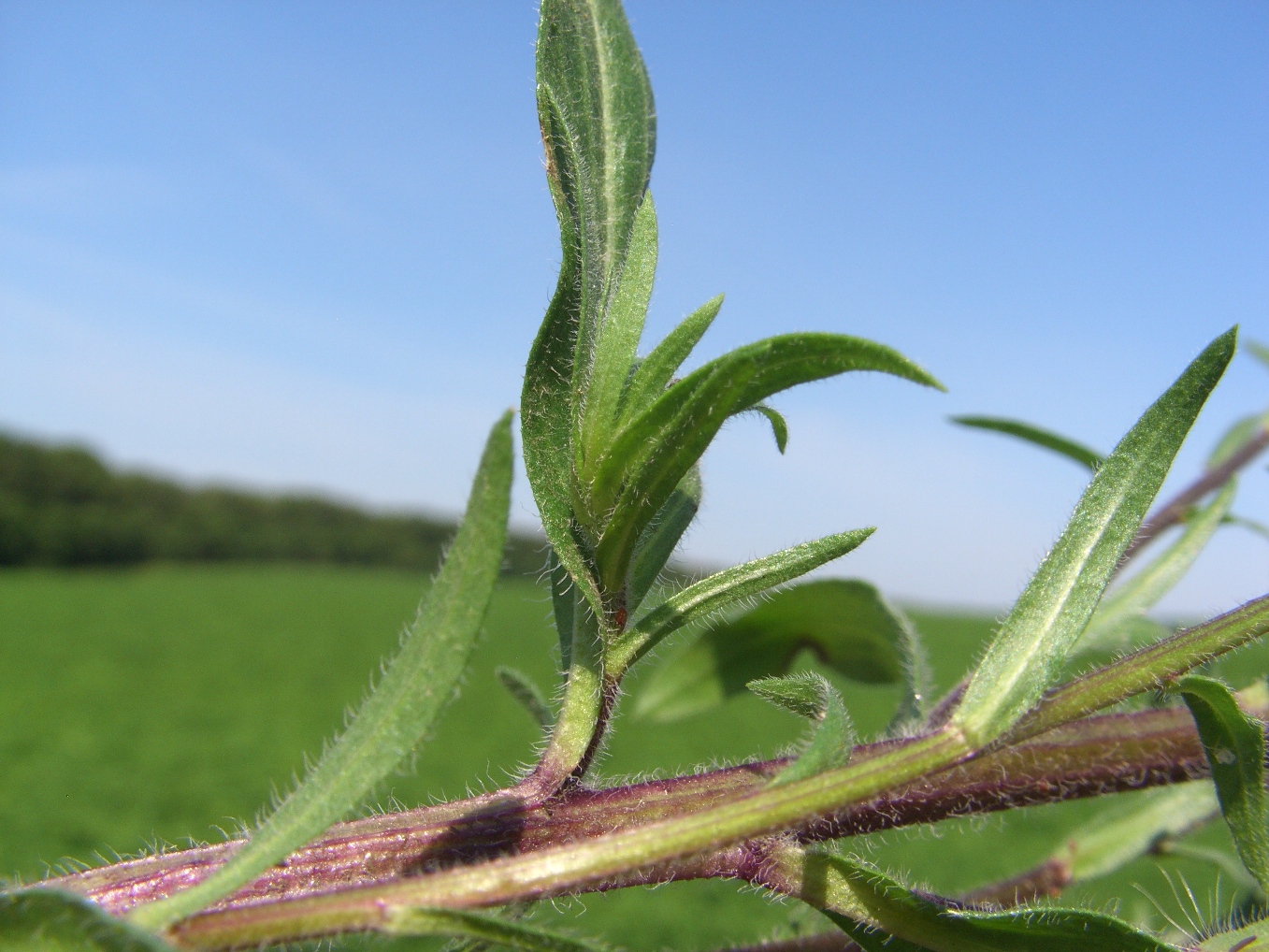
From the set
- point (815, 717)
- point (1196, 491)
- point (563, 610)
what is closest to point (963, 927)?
point (815, 717)

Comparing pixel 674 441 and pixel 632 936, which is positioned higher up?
pixel 674 441

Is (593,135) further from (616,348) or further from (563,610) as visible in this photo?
(563,610)

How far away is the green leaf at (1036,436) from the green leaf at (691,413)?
95cm

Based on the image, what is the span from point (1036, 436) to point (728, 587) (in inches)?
38.9

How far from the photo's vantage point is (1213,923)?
828 mm

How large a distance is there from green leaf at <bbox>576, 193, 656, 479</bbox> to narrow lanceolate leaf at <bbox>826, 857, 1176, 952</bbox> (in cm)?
37

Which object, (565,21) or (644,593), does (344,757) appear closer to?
(644,593)

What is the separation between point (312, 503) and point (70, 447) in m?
13.2

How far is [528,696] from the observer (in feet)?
3.31

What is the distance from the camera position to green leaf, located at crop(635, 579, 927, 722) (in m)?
1.25

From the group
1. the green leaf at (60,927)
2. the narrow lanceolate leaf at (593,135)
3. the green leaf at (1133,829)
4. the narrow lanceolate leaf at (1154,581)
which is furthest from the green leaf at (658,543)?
the green leaf at (1133,829)

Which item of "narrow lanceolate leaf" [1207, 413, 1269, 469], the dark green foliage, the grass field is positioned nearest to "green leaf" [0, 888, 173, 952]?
"narrow lanceolate leaf" [1207, 413, 1269, 469]

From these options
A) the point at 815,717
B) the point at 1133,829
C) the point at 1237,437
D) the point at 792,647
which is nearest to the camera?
the point at 815,717

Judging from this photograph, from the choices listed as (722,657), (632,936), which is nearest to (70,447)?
(632,936)
